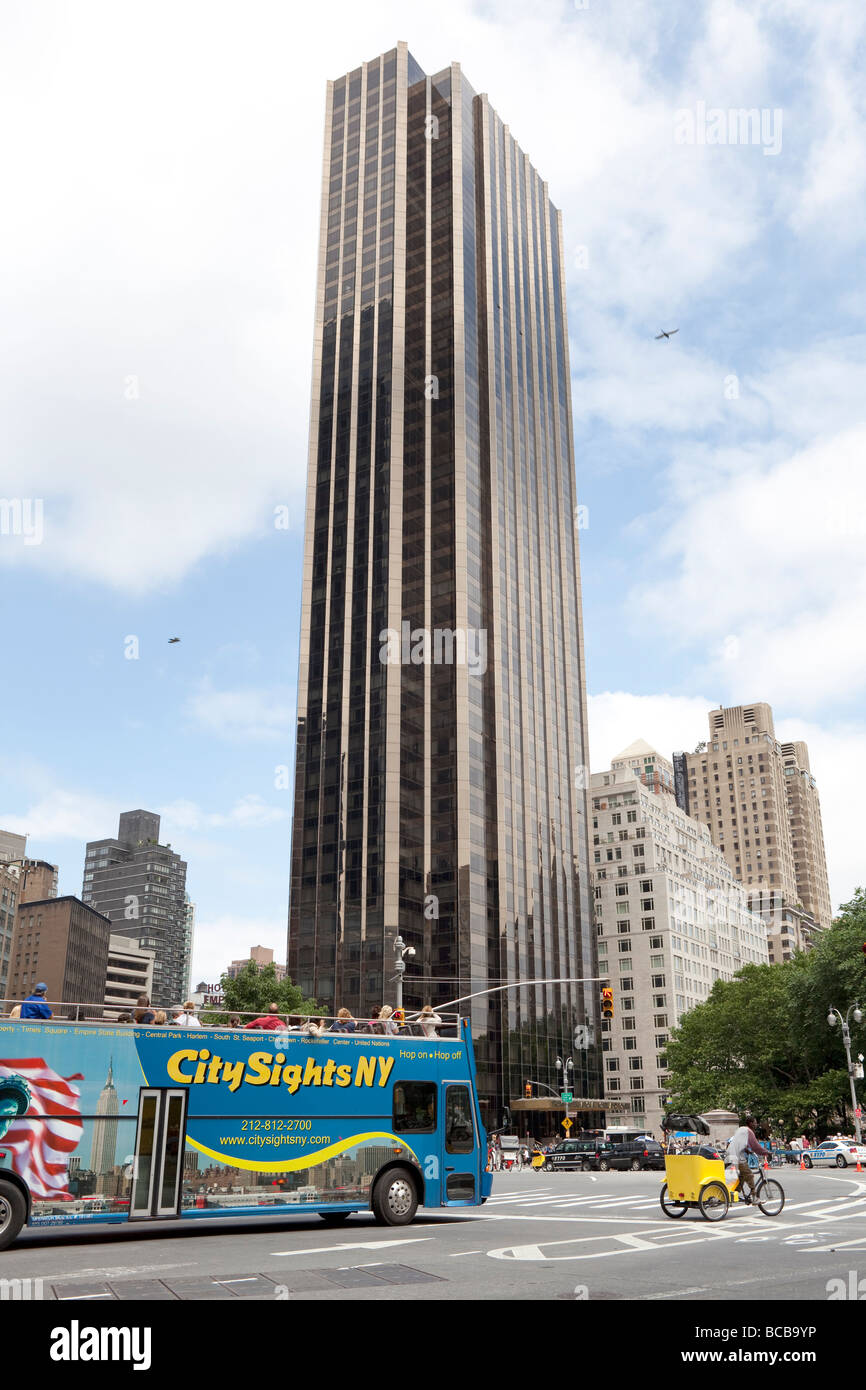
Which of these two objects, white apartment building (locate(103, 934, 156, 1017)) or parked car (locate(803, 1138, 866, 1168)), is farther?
white apartment building (locate(103, 934, 156, 1017))

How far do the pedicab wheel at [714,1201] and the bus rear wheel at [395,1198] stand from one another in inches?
204

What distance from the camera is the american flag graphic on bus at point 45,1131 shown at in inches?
629

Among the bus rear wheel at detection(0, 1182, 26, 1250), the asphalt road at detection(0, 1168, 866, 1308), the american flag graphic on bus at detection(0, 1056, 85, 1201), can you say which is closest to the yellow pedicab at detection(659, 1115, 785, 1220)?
the asphalt road at detection(0, 1168, 866, 1308)

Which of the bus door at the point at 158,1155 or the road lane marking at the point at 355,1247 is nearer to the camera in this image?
the road lane marking at the point at 355,1247

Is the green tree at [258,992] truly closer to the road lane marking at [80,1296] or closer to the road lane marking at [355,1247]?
the road lane marking at [355,1247]

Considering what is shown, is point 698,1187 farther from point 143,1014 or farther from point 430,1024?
point 143,1014

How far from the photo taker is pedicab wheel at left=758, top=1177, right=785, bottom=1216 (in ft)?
68.7

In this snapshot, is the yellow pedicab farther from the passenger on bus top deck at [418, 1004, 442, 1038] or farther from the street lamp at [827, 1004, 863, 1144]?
the street lamp at [827, 1004, 863, 1144]

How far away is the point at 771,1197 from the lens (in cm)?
2123

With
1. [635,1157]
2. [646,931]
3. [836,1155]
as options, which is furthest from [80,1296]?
[646,931]

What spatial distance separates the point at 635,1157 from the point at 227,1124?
35.7m

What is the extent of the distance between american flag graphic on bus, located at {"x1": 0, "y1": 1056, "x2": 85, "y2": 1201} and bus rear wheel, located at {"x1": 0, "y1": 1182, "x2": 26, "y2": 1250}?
29 centimetres

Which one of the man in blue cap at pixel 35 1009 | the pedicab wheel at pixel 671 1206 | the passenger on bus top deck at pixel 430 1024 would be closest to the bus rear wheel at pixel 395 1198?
the passenger on bus top deck at pixel 430 1024
